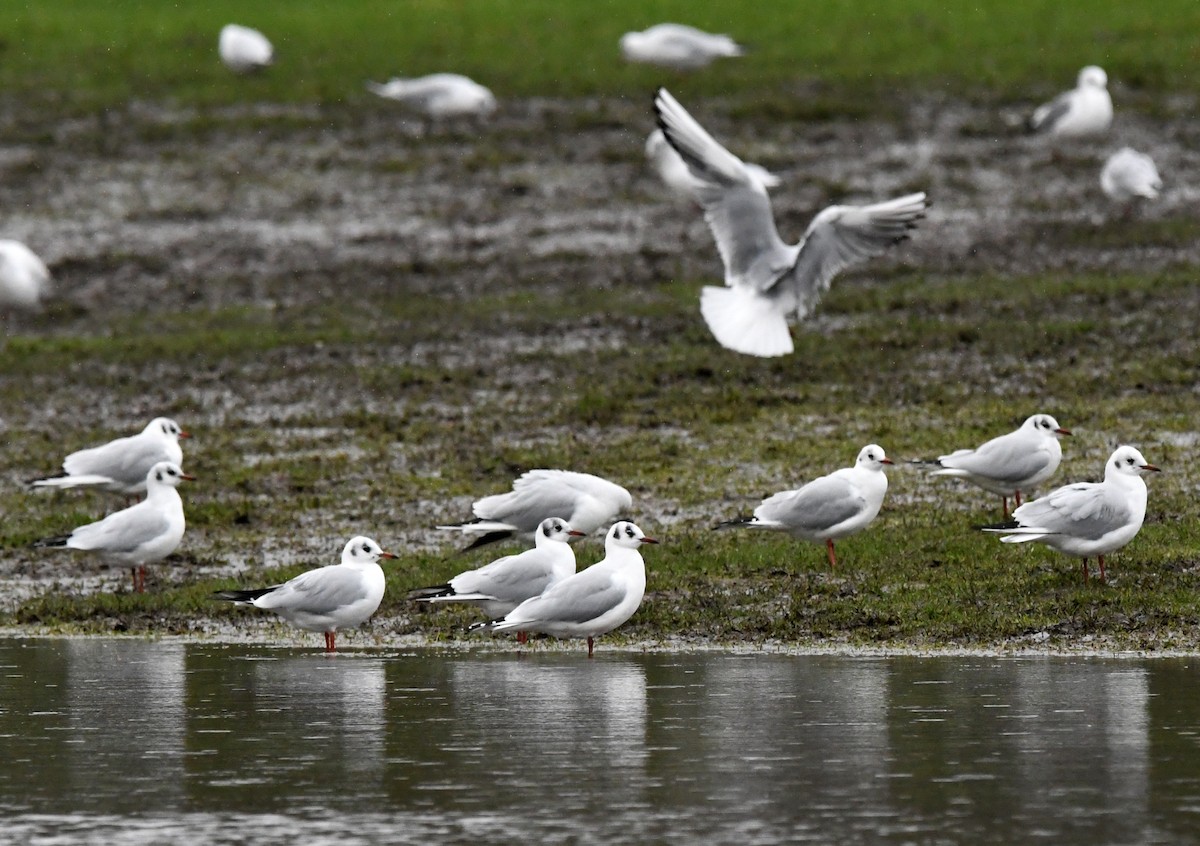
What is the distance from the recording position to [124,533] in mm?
15133

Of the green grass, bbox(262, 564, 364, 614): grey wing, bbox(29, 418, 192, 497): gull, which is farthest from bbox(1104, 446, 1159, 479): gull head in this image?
the green grass


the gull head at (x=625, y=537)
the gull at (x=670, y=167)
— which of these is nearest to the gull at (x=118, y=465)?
the gull head at (x=625, y=537)

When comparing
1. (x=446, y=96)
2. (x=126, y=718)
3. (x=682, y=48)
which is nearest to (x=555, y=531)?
(x=126, y=718)

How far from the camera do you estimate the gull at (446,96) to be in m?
34.5

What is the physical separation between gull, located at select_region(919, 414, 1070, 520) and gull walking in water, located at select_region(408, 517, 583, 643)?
3.35m

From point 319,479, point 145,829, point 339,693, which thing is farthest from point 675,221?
point 145,829

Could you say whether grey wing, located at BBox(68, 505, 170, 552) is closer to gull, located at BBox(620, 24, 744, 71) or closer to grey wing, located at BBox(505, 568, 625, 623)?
grey wing, located at BBox(505, 568, 625, 623)

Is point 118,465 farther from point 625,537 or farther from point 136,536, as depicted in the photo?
point 625,537

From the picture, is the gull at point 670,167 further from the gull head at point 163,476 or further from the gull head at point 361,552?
the gull head at point 361,552

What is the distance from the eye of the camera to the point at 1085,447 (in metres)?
18.0

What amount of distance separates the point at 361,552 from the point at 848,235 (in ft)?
19.6

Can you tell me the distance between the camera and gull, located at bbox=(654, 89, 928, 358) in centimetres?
1780

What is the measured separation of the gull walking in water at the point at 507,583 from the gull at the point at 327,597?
337mm

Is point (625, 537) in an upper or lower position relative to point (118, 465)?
lower
